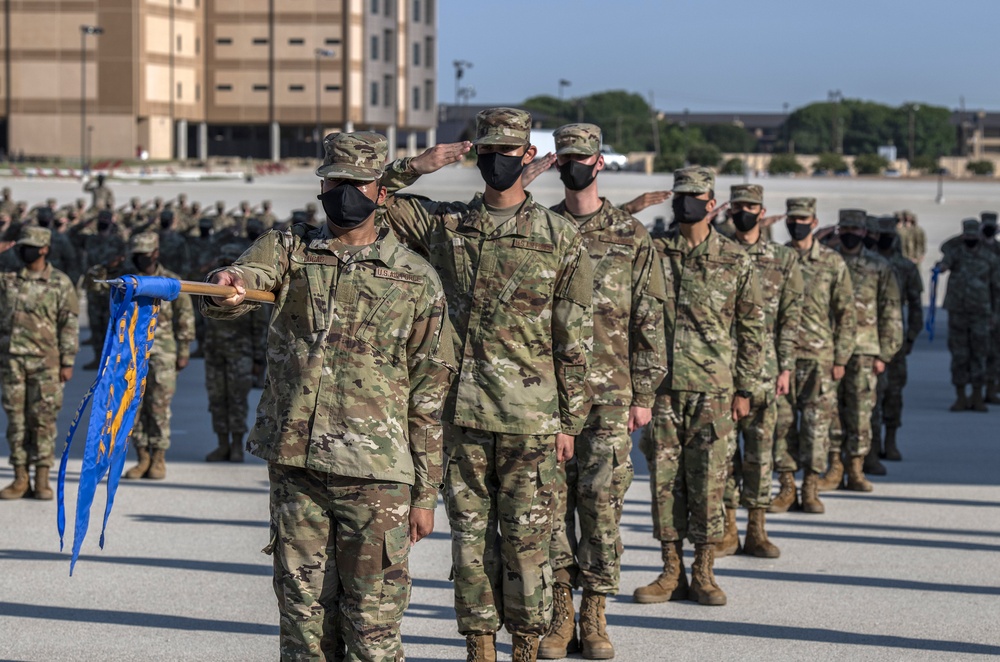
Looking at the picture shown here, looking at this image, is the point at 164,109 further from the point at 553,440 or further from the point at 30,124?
the point at 553,440

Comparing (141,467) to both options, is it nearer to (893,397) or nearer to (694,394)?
(694,394)

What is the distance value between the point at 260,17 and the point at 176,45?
6.48 m

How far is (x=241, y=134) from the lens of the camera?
113375mm

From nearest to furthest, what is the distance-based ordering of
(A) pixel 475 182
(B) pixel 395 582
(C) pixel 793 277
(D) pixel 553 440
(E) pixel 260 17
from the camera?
(B) pixel 395 582
(D) pixel 553 440
(C) pixel 793 277
(A) pixel 475 182
(E) pixel 260 17

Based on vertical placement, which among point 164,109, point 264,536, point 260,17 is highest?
point 260,17

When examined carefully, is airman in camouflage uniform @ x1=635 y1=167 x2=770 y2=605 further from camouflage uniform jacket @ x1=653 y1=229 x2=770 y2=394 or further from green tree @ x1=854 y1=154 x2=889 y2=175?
green tree @ x1=854 y1=154 x2=889 y2=175

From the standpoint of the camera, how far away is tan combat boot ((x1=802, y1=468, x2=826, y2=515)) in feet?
37.1

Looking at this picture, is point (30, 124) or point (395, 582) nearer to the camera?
point (395, 582)

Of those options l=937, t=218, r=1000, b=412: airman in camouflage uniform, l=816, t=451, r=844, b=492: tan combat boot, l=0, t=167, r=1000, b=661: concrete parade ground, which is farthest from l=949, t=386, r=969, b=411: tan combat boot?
l=816, t=451, r=844, b=492: tan combat boot

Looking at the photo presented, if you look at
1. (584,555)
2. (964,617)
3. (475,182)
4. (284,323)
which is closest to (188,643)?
(584,555)

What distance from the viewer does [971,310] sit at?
17531mm

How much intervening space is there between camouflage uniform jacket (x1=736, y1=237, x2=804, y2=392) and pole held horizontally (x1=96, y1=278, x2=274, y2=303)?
4987mm

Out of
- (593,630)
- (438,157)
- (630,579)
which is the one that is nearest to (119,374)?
(438,157)

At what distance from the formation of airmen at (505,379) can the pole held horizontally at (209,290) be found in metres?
0.04
